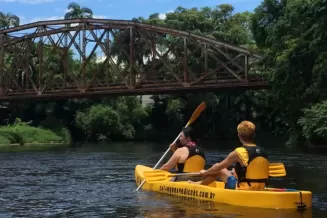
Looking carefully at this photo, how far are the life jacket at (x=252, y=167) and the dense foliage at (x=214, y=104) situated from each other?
86.3 ft

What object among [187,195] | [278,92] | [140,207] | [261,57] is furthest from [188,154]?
[261,57]

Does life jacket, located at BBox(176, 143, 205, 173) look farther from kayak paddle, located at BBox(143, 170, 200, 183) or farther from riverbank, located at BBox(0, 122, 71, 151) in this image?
riverbank, located at BBox(0, 122, 71, 151)

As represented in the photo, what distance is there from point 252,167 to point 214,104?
191ft

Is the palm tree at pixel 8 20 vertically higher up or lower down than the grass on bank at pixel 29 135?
higher up

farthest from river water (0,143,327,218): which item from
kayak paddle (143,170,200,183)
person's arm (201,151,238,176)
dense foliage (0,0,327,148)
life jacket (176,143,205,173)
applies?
dense foliage (0,0,327,148)

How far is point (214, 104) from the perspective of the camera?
7025 cm

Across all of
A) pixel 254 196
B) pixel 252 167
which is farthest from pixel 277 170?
pixel 252 167

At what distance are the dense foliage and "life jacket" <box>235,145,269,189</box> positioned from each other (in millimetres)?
26317

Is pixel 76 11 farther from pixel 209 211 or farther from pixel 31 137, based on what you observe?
pixel 209 211

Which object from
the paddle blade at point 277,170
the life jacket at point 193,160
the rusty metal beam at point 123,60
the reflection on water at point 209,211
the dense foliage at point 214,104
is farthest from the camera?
the rusty metal beam at point 123,60

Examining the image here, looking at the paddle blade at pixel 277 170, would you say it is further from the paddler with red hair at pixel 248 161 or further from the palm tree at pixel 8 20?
the palm tree at pixel 8 20

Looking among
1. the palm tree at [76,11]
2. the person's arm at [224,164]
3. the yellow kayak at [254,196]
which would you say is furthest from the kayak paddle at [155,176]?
the palm tree at [76,11]

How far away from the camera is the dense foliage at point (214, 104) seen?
134ft

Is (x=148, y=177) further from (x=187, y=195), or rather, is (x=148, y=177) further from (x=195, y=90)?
(x=195, y=90)
